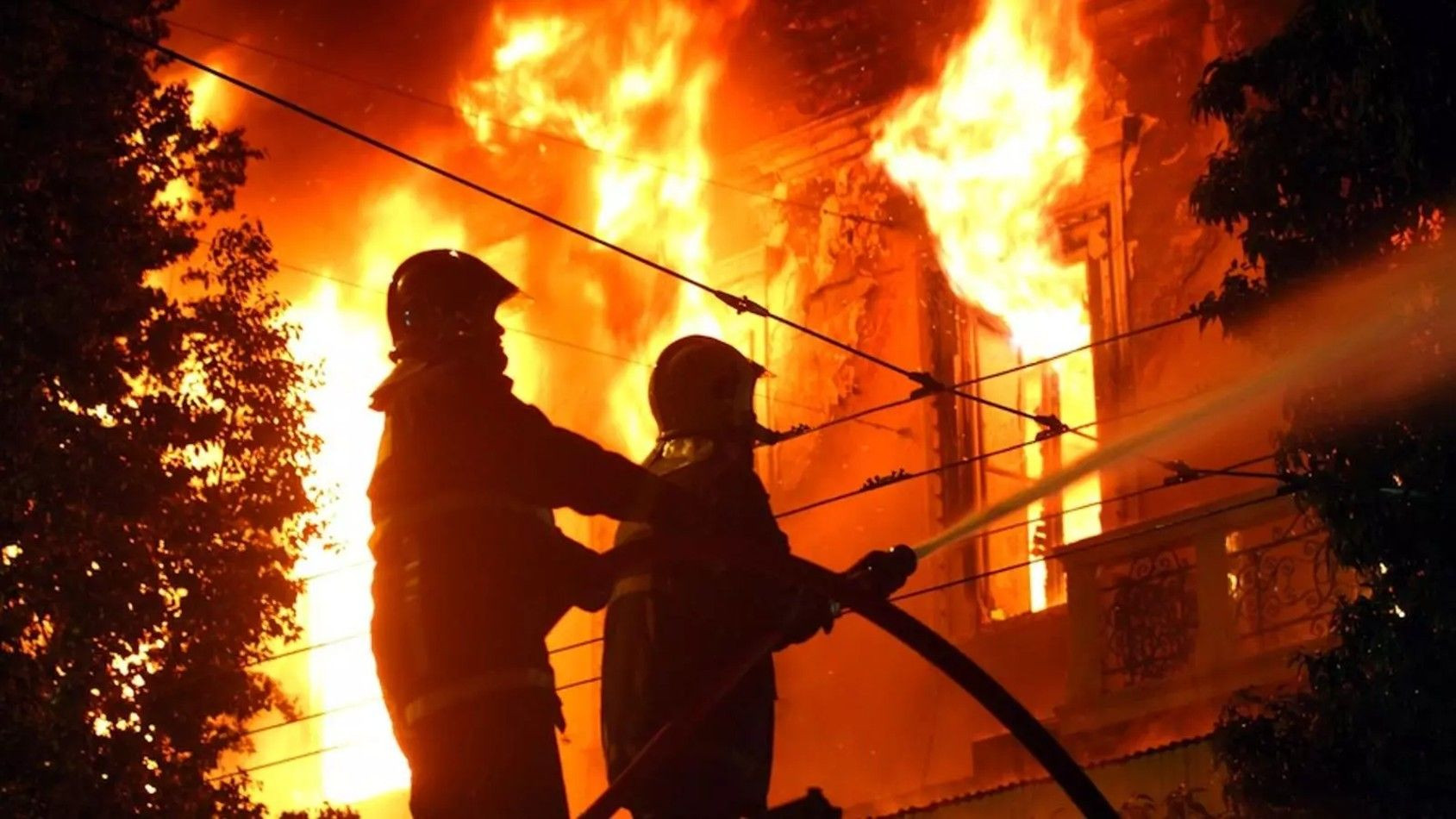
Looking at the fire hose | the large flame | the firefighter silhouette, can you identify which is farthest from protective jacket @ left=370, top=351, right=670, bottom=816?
the large flame

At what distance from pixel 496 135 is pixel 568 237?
2.65m

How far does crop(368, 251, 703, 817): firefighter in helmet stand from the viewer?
962 centimetres

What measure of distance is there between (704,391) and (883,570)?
204 centimetres

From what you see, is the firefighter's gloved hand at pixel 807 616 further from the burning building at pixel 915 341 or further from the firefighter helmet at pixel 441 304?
the burning building at pixel 915 341

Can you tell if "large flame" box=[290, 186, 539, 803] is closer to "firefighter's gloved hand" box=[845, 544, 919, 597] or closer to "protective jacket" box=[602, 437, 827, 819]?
"protective jacket" box=[602, 437, 827, 819]

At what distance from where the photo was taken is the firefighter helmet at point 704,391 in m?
11.7

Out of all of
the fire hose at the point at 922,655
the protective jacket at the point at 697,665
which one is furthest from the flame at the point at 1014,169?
the fire hose at the point at 922,655

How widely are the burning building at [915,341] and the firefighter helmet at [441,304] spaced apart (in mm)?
7294

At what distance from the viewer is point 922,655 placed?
979cm

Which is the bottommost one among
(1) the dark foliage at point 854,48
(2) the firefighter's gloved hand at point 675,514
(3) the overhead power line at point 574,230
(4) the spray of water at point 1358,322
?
(2) the firefighter's gloved hand at point 675,514

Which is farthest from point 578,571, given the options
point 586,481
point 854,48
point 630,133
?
point 630,133

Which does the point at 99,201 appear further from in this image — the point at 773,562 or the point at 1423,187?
the point at 773,562

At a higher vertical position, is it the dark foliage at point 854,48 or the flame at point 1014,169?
the dark foliage at point 854,48

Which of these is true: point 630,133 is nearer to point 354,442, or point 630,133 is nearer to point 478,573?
point 354,442
